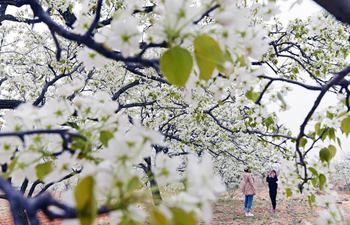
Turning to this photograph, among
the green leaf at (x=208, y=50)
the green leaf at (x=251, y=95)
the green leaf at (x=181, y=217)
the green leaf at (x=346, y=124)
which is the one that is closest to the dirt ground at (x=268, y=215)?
the green leaf at (x=251, y=95)

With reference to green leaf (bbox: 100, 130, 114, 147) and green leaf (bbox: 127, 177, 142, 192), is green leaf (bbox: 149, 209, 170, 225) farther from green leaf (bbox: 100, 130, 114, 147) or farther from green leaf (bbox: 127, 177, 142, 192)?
green leaf (bbox: 100, 130, 114, 147)

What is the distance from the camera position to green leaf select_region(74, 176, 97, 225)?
57cm

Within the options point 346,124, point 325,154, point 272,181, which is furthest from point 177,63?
point 272,181

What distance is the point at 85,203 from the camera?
0.57 m

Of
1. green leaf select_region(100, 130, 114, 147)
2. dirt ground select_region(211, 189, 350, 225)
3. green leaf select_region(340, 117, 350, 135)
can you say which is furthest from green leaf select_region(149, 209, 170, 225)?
dirt ground select_region(211, 189, 350, 225)

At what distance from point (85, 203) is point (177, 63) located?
30cm

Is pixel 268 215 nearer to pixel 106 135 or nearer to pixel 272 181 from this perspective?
pixel 272 181

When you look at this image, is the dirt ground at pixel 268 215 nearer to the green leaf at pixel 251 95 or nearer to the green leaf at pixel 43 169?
the green leaf at pixel 251 95

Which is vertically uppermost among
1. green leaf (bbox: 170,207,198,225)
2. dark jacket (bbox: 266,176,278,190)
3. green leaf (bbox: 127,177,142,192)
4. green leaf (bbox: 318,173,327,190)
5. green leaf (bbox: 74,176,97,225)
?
dark jacket (bbox: 266,176,278,190)

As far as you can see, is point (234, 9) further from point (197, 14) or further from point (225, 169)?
point (225, 169)

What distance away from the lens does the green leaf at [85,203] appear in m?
0.57

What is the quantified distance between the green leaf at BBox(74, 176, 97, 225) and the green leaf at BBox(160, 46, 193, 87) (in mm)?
272

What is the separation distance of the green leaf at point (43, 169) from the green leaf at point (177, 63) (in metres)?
0.28

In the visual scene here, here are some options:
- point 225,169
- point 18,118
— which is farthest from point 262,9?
point 225,169
